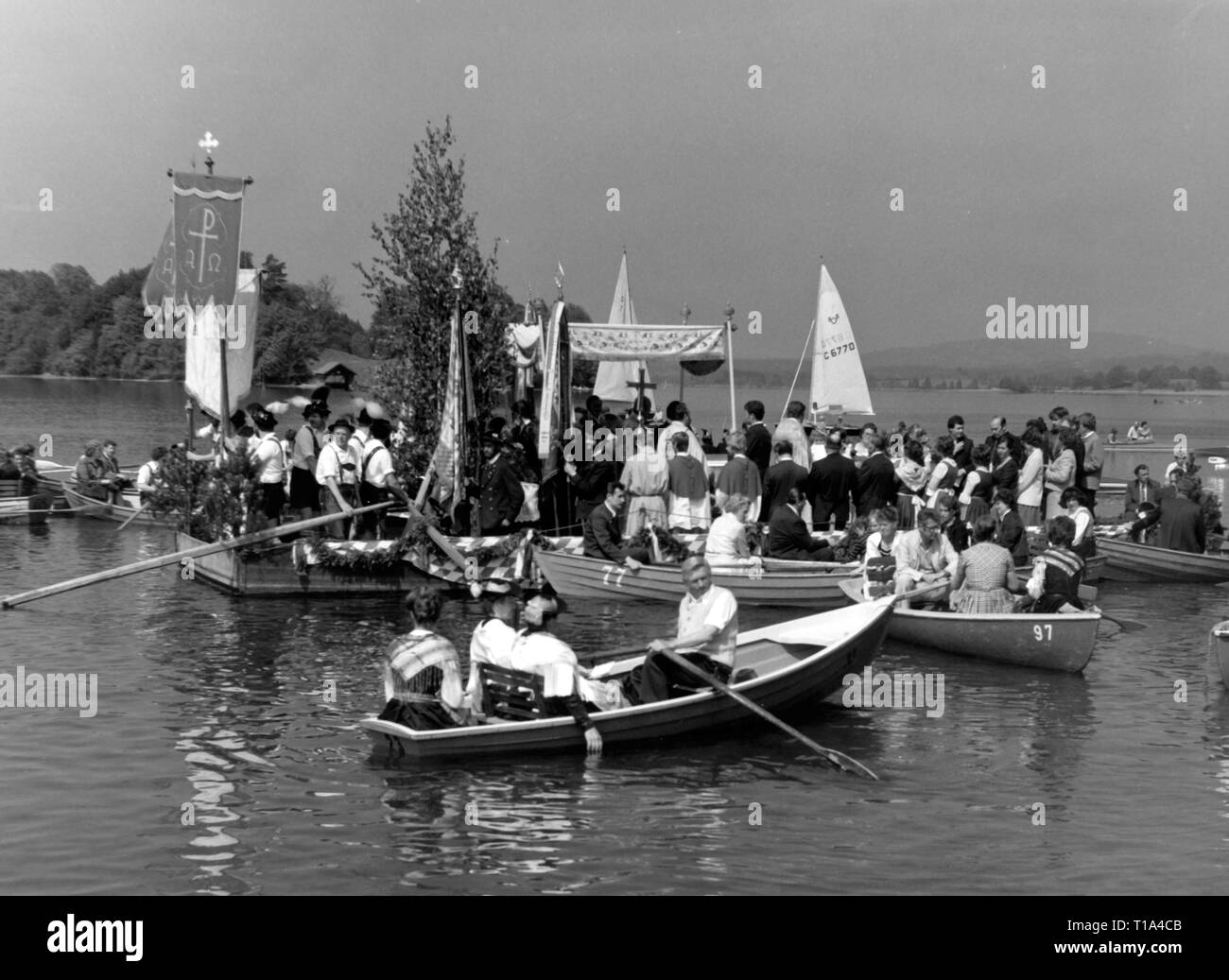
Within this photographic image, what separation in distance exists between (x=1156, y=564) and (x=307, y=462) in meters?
12.2

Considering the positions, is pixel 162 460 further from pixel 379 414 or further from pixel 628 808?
pixel 628 808

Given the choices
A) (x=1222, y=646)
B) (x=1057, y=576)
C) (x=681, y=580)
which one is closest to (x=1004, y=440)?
(x=681, y=580)

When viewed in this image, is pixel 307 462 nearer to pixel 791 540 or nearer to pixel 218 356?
pixel 218 356

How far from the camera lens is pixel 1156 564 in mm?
20453

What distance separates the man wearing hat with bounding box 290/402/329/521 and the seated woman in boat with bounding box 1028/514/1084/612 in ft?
30.8

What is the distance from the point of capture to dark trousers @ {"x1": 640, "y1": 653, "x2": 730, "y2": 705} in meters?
11.7

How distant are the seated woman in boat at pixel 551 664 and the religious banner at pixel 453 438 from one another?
780 cm

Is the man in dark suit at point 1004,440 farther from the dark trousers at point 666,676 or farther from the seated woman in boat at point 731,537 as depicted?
the dark trousers at point 666,676

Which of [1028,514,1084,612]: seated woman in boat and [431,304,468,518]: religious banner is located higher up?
[431,304,468,518]: religious banner

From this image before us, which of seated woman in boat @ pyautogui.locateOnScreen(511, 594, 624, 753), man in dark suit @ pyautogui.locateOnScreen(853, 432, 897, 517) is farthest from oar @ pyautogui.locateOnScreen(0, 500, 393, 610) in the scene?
seated woman in boat @ pyautogui.locateOnScreen(511, 594, 624, 753)

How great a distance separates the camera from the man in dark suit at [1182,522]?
797 inches

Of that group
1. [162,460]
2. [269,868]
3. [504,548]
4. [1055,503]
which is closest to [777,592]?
[504,548]

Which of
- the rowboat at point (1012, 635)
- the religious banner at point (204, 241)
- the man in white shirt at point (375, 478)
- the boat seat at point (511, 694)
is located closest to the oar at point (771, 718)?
the boat seat at point (511, 694)

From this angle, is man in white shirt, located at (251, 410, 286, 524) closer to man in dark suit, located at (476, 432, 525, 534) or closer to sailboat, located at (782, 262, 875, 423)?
man in dark suit, located at (476, 432, 525, 534)
